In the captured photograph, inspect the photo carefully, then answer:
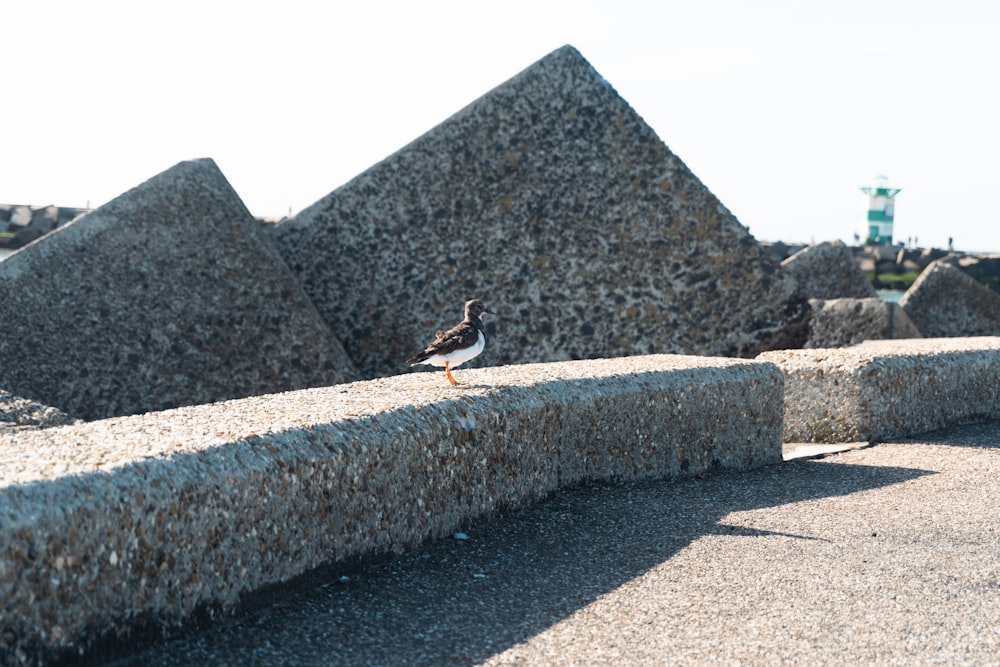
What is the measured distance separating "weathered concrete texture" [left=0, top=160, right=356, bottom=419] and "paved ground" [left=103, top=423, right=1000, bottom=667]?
2.34 m

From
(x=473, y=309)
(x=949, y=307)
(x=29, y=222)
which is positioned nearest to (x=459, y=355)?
(x=473, y=309)

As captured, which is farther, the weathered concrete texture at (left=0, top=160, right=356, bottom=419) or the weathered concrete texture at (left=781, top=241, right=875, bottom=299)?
the weathered concrete texture at (left=781, top=241, right=875, bottom=299)

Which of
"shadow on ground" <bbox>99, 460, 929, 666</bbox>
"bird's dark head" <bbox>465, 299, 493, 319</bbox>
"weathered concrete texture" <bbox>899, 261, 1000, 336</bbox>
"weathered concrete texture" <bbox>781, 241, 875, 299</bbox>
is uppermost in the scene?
"bird's dark head" <bbox>465, 299, 493, 319</bbox>

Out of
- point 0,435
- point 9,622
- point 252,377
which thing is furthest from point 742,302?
point 9,622

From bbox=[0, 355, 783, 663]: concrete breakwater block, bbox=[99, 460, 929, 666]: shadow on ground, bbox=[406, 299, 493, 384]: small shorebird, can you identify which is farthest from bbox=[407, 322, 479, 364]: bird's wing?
bbox=[99, 460, 929, 666]: shadow on ground

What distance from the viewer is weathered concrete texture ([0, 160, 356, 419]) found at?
6426 mm

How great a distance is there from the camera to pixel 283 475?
3.66 m

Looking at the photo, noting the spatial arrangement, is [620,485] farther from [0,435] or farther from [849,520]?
[0,435]

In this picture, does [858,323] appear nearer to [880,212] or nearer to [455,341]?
[455,341]

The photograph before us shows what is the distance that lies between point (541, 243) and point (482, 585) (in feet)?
12.0

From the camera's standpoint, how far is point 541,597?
3957 millimetres

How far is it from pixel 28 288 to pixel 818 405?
495cm

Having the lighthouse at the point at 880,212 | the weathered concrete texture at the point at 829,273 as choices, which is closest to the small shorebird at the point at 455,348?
the weathered concrete texture at the point at 829,273

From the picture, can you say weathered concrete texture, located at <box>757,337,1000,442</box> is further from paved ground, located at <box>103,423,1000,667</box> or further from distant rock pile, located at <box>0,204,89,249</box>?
distant rock pile, located at <box>0,204,89,249</box>
